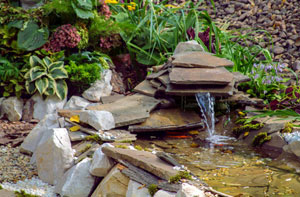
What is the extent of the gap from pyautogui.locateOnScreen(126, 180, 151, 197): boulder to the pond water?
1.58 feet

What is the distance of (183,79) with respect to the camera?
4.23 m

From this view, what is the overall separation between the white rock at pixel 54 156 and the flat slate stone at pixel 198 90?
124 centimetres

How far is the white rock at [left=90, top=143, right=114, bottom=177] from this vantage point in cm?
315

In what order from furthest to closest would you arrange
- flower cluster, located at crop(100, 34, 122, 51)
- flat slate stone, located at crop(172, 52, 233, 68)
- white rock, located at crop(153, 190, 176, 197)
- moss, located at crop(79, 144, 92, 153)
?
flower cluster, located at crop(100, 34, 122, 51), flat slate stone, located at crop(172, 52, 233, 68), moss, located at crop(79, 144, 92, 153), white rock, located at crop(153, 190, 176, 197)

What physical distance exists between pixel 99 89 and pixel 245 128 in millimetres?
2021

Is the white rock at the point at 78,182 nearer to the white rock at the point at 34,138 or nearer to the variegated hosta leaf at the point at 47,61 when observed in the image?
the white rock at the point at 34,138

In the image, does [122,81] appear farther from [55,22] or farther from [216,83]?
[216,83]

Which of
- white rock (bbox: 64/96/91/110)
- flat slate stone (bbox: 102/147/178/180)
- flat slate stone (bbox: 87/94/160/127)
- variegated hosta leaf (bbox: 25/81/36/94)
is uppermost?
flat slate stone (bbox: 102/147/178/180)

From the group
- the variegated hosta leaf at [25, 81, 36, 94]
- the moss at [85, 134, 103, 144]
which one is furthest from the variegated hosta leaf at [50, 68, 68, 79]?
the moss at [85, 134, 103, 144]

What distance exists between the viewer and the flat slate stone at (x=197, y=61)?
178 inches

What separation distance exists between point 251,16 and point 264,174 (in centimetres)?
613

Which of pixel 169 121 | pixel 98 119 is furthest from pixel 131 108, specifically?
pixel 98 119

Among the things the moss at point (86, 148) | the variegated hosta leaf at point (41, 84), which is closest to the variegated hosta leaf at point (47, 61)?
the variegated hosta leaf at point (41, 84)

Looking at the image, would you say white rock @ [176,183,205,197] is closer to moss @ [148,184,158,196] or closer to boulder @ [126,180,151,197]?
moss @ [148,184,158,196]
